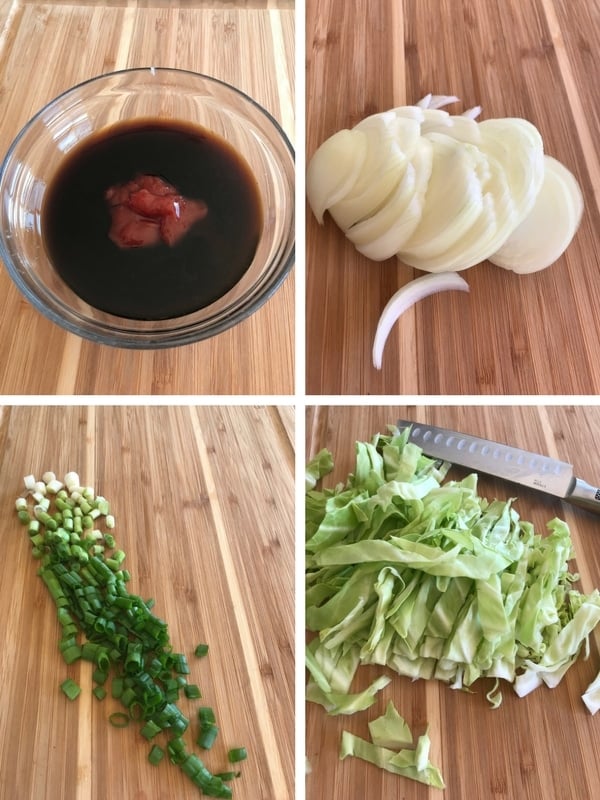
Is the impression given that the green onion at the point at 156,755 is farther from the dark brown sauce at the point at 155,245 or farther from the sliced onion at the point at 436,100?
the sliced onion at the point at 436,100

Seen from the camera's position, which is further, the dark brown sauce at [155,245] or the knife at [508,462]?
the knife at [508,462]

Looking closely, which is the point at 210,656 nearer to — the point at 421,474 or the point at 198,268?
the point at 421,474

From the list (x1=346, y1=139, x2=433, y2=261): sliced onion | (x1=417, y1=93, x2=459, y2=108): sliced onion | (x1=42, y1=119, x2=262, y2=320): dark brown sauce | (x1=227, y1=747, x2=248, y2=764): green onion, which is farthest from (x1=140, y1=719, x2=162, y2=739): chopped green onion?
(x1=417, y1=93, x2=459, y2=108): sliced onion

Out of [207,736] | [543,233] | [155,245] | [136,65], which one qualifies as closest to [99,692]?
[207,736]

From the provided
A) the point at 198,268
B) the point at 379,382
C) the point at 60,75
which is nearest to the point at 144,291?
the point at 198,268

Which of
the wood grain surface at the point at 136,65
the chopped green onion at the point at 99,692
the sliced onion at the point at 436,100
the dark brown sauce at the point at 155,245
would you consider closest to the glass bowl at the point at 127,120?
the dark brown sauce at the point at 155,245

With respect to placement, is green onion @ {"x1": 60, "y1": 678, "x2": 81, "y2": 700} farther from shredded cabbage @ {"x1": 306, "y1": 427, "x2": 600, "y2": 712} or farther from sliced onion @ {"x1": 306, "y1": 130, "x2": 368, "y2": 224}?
sliced onion @ {"x1": 306, "y1": 130, "x2": 368, "y2": 224}

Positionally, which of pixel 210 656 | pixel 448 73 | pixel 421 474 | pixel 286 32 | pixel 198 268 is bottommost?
pixel 210 656
